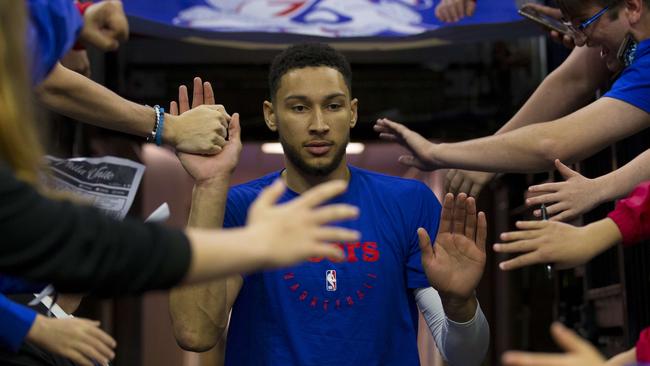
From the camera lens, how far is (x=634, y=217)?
2168 millimetres

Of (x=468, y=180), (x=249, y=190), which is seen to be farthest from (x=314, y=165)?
(x=468, y=180)

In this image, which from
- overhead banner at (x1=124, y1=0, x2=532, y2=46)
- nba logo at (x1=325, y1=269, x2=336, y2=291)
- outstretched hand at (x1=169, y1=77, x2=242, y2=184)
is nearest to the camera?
outstretched hand at (x1=169, y1=77, x2=242, y2=184)

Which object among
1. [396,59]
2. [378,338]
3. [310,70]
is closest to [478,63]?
[396,59]

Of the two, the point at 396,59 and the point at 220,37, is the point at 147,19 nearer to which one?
the point at 220,37

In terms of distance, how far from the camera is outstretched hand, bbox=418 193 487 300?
2.51 m

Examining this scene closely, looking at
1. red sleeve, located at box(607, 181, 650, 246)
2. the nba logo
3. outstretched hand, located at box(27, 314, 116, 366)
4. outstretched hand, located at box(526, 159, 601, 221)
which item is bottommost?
outstretched hand, located at box(27, 314, 116, 366)

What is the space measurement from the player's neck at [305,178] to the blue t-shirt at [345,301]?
0.26ft

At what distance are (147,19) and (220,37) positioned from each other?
0.32 m

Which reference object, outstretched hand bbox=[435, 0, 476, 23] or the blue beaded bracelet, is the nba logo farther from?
outstretched hand bbox=[435, 0, 476, 23]

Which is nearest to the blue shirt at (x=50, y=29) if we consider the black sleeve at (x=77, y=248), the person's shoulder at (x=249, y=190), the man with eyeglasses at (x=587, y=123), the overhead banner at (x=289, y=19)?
the black sleeve at (x=77, y=248)

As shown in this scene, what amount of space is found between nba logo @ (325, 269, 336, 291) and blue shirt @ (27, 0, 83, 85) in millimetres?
1020

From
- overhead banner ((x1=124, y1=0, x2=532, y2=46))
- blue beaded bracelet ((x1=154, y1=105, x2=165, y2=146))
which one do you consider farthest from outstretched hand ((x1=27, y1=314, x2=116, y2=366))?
overhead banner ((x1=124, y1=0, x2=532, y2=46))

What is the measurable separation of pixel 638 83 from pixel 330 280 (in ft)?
3.29

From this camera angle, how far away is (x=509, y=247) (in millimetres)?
2111
